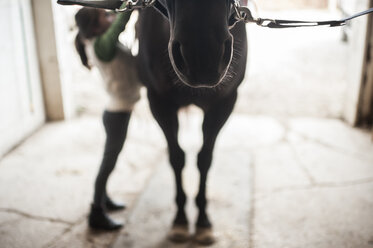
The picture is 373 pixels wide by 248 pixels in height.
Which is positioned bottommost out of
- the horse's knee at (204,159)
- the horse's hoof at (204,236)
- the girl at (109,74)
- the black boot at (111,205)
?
the horse's hoof at (204,236)

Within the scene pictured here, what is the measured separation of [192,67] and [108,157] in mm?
869

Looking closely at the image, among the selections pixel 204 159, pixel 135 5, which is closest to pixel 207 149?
pixel 204 159

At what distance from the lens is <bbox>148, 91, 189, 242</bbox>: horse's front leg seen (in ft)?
5.43

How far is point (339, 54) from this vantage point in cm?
475

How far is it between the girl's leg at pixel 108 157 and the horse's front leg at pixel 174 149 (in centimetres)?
21

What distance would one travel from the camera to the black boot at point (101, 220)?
6.26ft

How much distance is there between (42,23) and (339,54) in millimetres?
3486

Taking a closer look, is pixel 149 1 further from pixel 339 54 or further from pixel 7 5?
pixel 339 54

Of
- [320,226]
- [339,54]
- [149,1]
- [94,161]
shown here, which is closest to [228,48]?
[149,1]

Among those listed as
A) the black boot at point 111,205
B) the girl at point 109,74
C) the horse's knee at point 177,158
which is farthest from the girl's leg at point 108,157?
the horse's knee at point 177,158

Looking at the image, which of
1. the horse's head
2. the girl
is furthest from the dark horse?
the girl

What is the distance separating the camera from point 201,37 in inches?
43.2

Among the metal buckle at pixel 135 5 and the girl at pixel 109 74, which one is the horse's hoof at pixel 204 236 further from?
the metal buckle at pixel 135 5

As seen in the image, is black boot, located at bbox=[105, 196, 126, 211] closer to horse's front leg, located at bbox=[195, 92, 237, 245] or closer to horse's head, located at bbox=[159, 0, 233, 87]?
horse's front leg, located at bbox=[195, 92, 237, 245]
